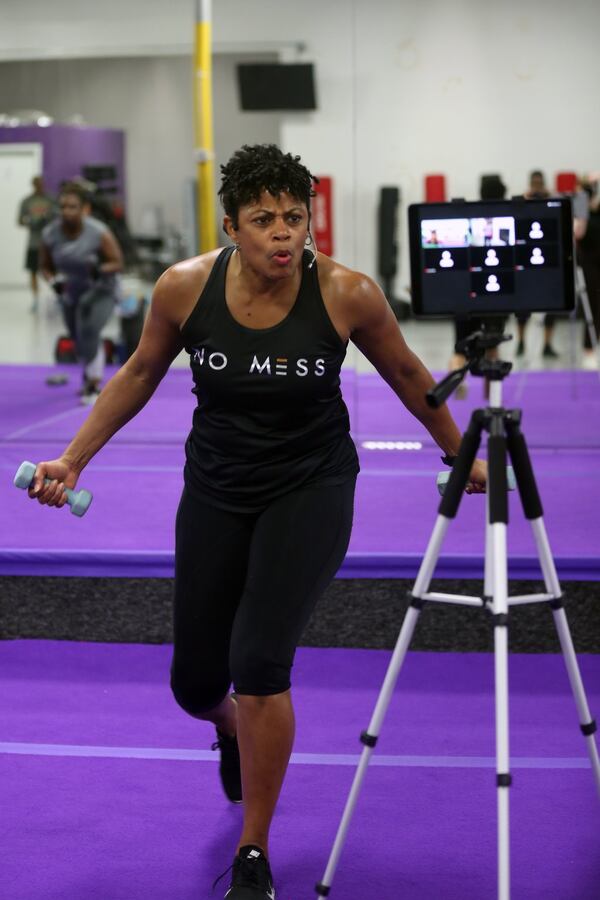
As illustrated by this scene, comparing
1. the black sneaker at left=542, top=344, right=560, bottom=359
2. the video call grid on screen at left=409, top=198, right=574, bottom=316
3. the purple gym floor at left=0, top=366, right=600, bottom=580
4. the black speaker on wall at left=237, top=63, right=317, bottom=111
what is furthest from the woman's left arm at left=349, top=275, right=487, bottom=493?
the black sneaker at left=542, top=344, right=560, bottom=359

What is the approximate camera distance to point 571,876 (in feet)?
8.02

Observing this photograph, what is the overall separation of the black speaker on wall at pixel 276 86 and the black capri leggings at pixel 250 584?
4.09 meters

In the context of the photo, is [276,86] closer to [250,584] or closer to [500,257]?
[500,257]

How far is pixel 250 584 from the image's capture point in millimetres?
2320

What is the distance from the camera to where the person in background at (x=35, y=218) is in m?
7.26

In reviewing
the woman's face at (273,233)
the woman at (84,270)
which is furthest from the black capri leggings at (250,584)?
the woman at (84,270)

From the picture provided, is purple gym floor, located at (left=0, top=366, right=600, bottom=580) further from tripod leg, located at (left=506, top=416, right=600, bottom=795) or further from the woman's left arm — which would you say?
tripod leg, located at (left=506, top=416, right=600, bottom=795)

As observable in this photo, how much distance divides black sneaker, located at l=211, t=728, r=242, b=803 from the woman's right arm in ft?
2.14

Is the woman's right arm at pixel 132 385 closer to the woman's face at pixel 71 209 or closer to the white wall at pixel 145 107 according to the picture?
the white wall at pixel 145 107

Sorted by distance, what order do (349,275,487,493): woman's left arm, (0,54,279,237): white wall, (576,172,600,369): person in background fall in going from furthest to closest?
1. (576,172,600,369): person in background
2. (0,54,279,237): white wall
3. (349,275,487,493): woman's left arm

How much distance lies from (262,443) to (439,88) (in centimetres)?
405

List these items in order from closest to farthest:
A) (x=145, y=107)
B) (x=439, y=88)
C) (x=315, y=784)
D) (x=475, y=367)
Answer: (x=475, y=367) < (x=315, y=784) < (x=439, y=88) < (x=145, y=107)

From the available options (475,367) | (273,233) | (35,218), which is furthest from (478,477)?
(35,218)

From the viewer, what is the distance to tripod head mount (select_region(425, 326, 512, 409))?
205 cm
